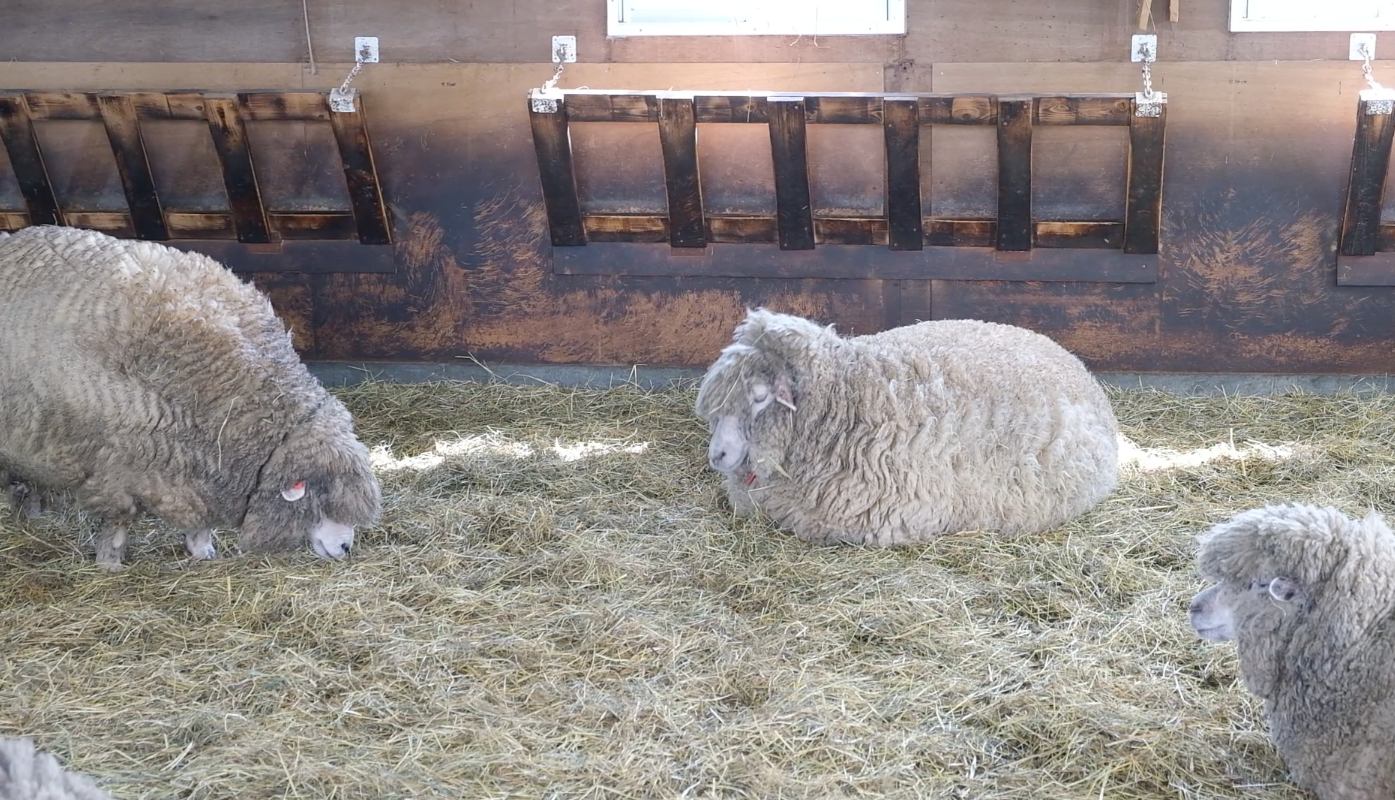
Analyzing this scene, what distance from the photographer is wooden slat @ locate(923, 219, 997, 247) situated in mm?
7266

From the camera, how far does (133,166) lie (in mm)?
7348

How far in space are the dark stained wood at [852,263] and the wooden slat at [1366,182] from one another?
0.99 m

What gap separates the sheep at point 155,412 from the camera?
542cm

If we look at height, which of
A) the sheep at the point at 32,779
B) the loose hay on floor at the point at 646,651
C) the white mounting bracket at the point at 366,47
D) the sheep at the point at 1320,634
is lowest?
the loose hay on floor at the point at 646,651

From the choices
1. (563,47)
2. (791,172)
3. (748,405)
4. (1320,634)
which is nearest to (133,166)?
(563,47)

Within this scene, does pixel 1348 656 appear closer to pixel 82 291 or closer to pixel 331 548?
pixel 331 548

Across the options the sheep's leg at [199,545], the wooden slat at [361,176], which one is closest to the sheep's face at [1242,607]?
the sheep's leg at [199,545]

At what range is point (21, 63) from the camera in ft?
24.8

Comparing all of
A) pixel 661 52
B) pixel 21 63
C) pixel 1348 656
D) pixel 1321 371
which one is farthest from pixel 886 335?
pixel 21 63

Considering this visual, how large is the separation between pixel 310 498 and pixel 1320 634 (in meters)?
3.81

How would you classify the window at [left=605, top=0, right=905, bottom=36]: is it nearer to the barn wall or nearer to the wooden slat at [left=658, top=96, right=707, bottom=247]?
the barn wall

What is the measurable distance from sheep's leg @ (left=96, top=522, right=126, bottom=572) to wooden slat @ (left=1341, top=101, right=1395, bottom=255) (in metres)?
6.06

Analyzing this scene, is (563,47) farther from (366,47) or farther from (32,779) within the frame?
(32,779)

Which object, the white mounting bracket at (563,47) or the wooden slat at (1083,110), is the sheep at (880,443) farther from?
the white mounting bracket at (563,47)
